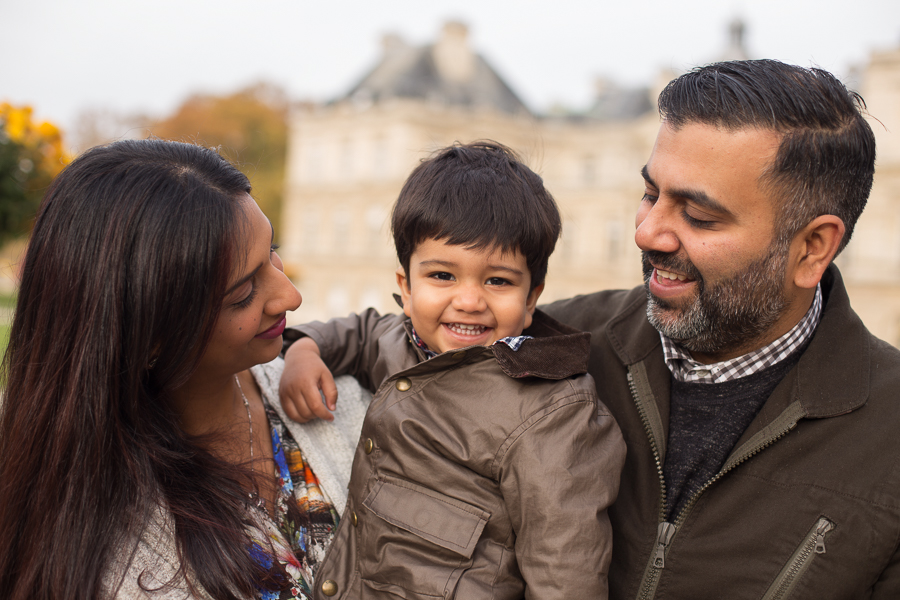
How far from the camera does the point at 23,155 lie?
6.45m

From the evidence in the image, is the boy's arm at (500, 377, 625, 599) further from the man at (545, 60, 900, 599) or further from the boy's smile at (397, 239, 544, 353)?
the boy's smile at (397, 239, 544, 353)

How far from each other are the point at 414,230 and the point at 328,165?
41.8 meters

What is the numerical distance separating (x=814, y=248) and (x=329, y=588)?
1964 mm

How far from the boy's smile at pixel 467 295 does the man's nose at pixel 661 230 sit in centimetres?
43

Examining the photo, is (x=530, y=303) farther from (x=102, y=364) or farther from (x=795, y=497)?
(x=102, y=364)

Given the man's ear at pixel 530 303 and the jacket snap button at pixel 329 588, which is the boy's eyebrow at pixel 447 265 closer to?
the man's ear at pixel 530 303

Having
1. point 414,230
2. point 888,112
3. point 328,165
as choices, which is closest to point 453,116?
point 328,165

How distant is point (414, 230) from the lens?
2.61 metres

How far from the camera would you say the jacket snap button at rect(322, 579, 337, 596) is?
90.0 inches

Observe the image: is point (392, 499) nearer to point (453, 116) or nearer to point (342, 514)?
point (342, 514)

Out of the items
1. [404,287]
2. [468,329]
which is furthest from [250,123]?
[468,329]

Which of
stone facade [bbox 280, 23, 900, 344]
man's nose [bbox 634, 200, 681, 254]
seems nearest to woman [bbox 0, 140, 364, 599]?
man's nose [bbox 634, 200, 681, 254]

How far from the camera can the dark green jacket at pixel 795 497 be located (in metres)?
2.05

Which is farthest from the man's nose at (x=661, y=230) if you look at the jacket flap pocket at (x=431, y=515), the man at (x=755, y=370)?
the jacket flap pocket at (x=431, y=515)
